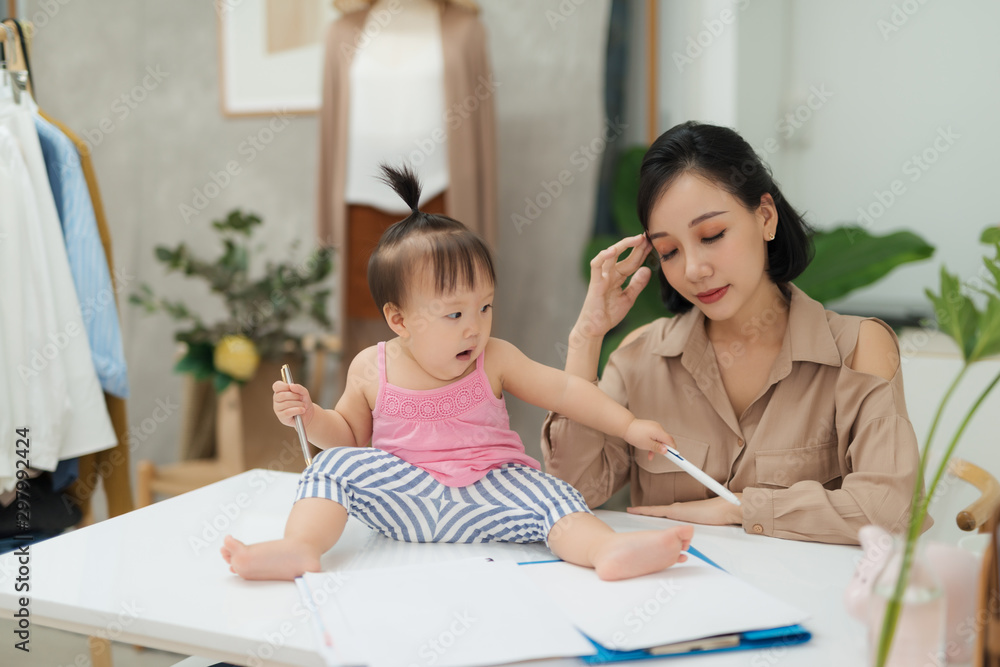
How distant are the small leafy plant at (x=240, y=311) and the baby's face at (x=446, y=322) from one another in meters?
1.68

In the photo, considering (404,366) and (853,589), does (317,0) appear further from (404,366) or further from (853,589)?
(853,589)

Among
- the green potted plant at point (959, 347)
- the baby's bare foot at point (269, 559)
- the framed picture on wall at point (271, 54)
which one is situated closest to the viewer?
the green potted plant at point (959, 347)

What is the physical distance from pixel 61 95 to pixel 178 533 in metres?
3.05

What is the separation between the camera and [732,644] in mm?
721

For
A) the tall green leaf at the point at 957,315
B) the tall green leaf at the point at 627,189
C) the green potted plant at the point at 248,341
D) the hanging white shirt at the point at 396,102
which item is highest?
the hanging white shirt at the point at 396,102

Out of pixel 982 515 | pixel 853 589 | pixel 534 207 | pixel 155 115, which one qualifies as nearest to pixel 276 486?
pixel 853 589

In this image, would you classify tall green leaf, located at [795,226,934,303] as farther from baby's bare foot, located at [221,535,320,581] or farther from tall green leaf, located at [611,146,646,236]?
baby's bare foot, located at [221,535,320,581]

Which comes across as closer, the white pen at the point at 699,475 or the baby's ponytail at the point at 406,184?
the white pen at the point at 699,475

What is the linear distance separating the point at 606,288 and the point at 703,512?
14.7 inches

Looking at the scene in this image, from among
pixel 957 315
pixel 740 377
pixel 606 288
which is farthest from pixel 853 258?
pixel 957 315

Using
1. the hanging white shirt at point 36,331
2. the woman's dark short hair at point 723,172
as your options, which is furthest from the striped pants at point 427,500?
the hanging white shirt at point 36,331

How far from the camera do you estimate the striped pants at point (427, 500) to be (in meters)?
0.99

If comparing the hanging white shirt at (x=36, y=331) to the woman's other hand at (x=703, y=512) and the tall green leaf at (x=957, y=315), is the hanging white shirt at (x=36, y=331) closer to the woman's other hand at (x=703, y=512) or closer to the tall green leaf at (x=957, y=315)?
the woman's other hand at (x=703, y=512)

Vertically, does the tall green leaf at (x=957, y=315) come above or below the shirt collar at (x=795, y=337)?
above
